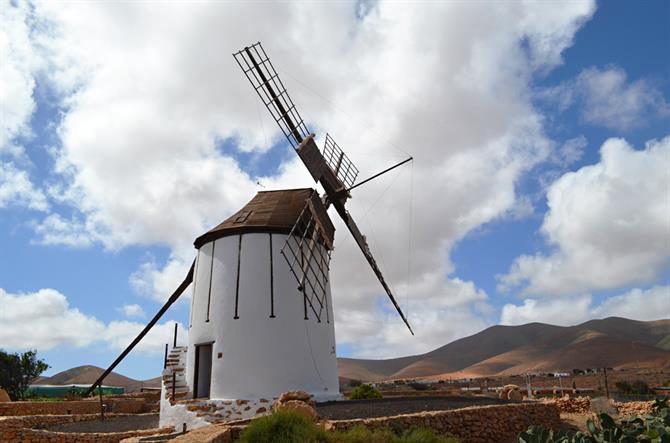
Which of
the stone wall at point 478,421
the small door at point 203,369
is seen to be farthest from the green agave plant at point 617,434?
the small door at point 203,369

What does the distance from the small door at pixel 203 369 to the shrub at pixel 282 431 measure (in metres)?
8.43

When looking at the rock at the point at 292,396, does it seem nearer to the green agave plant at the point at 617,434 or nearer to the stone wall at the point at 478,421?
the stone wall at the point at 478,421

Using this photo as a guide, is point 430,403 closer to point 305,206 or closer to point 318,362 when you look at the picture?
point 318,362

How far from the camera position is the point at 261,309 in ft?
55.5

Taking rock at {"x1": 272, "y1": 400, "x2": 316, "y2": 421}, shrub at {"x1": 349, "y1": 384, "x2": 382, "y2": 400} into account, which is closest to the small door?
shrub at {"x1": 349, "y1": 384, "x2": 382, "y2": 400}

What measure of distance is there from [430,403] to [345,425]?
4.49m

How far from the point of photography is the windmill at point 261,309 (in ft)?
53.6

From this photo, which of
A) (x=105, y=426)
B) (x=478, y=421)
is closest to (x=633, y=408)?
(x=478, y=421)

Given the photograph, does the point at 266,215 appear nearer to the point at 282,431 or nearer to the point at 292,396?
the point at 292,396

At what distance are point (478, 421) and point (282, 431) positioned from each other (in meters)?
5.77

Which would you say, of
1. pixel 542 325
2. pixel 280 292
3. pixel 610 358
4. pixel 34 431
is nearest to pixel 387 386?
pixel 280 292

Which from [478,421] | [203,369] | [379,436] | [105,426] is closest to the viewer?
[379,436]

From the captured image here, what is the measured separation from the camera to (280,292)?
17281 mm

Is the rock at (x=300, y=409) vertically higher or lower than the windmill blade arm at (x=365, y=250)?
lower
